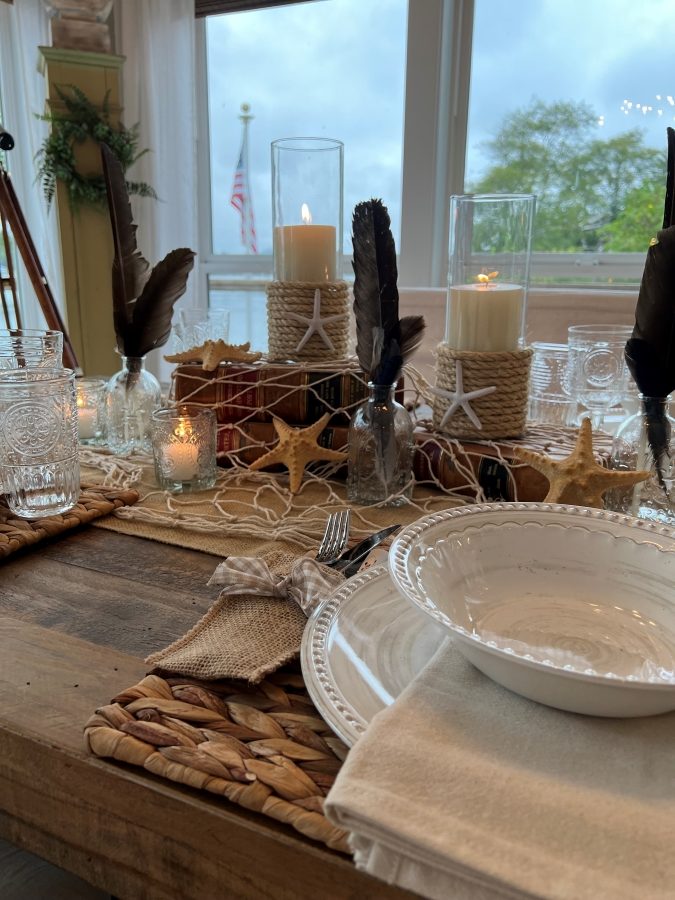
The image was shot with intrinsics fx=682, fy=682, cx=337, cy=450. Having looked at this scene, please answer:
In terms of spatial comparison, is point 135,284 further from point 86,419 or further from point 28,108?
point 28,108

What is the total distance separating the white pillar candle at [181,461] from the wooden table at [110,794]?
31 centimetres

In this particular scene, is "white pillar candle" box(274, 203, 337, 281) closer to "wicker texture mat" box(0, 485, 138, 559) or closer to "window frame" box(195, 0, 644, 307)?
"wicker texture mat" box(0, 485, 138, 559)

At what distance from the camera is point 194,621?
0.54 meters

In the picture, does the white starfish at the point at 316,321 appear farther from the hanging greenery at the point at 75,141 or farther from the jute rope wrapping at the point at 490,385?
the hanging greenery at the point at 75,141

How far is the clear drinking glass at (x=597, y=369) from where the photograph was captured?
105 centimetres

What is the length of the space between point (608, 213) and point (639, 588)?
2.65 meters

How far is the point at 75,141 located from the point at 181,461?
247 cm

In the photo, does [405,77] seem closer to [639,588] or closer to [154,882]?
[639,588]

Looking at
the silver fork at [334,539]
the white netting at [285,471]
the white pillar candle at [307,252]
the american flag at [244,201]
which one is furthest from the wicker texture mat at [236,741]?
the american flag at [244,201]

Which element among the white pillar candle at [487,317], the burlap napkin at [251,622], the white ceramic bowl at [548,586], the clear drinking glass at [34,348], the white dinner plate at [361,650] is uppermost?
the white pillar candle at [487,317]

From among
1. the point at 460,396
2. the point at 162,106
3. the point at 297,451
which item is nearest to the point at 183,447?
the point at 297,451

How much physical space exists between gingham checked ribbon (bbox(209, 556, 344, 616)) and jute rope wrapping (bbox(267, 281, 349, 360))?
0.55 meters

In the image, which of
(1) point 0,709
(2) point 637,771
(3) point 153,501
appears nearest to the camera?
(2) point 637,771

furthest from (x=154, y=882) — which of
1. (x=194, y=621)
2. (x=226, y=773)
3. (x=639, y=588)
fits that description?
(x=639, y=588)
